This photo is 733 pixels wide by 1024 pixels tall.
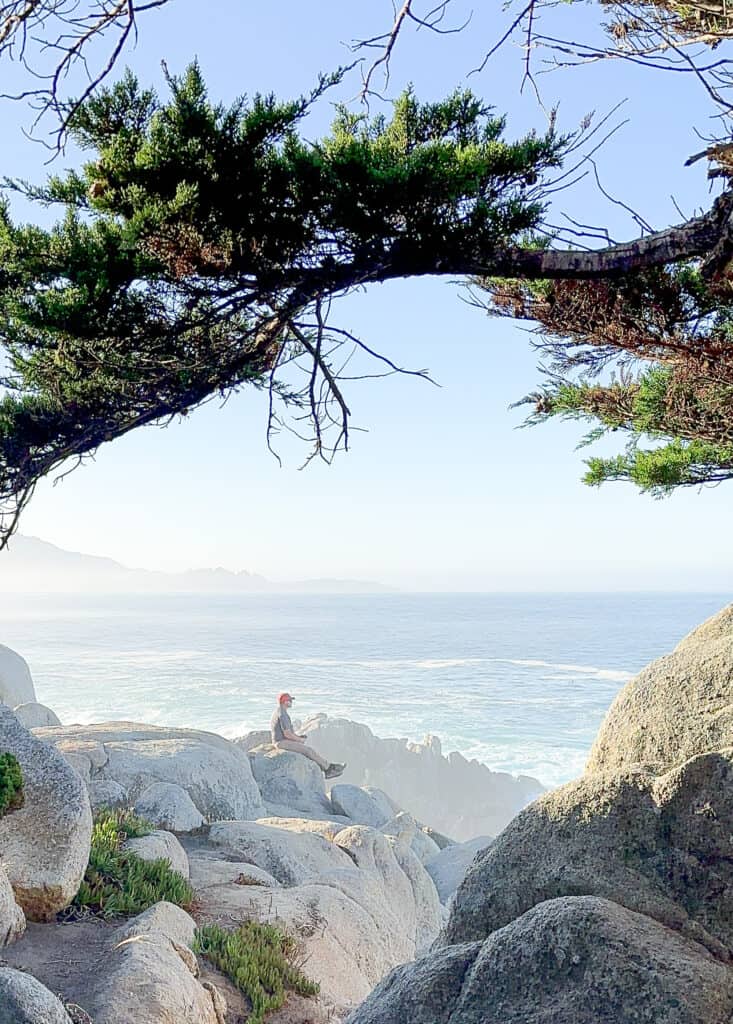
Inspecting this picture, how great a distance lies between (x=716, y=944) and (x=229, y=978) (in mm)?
5179

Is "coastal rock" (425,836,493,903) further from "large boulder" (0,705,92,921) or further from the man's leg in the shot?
"large boulder" (0,705,92,921)

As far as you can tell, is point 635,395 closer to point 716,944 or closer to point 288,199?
point 288,199

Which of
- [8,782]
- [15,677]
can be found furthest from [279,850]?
[15,677]

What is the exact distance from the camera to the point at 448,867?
15867 millimetres

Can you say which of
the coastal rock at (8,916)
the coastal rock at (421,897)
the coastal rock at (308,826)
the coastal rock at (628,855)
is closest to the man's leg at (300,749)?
the coastal rock at (421,897)

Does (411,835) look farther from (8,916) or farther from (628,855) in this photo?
(628,855)

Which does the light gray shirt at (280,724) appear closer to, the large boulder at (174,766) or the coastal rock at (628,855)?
the large boulder at (174,766)

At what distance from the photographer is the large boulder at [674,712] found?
405 cm

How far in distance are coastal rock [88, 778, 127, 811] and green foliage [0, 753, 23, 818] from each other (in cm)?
528

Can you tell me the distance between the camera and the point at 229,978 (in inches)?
276

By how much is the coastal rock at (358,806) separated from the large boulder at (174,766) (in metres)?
2.94

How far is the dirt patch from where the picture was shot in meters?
5.93

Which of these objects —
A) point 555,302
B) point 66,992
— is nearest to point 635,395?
point 555,302

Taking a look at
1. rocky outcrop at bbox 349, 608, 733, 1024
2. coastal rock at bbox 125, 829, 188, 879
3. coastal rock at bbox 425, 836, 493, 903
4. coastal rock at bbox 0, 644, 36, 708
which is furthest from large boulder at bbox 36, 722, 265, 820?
coastal rock at bbox 0, 644, 36, 708
